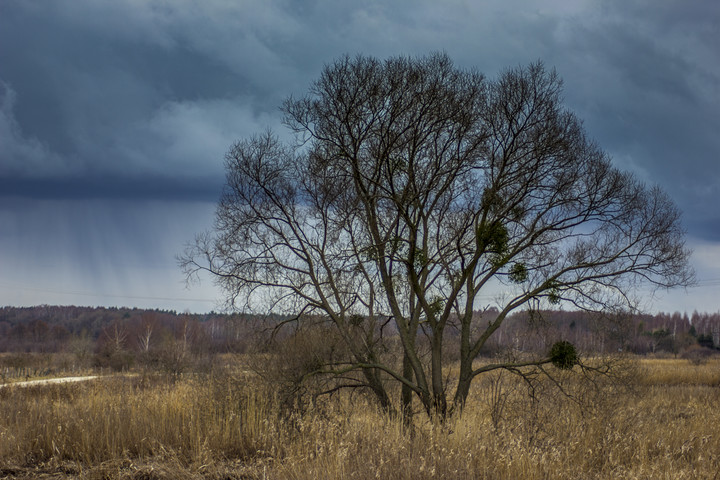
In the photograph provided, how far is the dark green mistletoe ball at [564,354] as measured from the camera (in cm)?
1052

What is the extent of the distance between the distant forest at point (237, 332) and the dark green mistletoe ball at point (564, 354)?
4.99 ft

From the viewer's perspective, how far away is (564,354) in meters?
10.6

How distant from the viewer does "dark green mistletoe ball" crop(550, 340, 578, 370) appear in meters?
10.5

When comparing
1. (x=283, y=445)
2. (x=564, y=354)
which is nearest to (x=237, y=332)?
(x=283, y=445)

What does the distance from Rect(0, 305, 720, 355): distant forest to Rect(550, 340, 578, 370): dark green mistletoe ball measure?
152 centimetres

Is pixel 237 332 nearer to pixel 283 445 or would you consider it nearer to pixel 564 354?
pixel 283 445

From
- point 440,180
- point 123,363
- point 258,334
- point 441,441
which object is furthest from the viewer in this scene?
point 123,363

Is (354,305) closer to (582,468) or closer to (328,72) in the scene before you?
(328,72)

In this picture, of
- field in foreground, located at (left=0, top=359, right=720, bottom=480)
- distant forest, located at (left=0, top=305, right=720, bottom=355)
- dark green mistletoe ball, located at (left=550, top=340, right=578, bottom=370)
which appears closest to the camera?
field in foreground, located at (left=0, top=359, right=720, bottom=480)

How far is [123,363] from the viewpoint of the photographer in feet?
168

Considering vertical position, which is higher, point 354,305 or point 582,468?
point 354,305

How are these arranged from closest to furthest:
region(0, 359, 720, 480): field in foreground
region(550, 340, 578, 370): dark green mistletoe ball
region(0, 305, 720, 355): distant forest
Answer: region(0, 359, 720, 480): field in foreground < region(550, 340, 578, 370): dark green mistletoe ball < region(0, 305, 720, 355): distant forest

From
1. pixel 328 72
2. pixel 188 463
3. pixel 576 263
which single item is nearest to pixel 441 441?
pixel 188 463

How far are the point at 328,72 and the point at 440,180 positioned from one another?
10.8ft
